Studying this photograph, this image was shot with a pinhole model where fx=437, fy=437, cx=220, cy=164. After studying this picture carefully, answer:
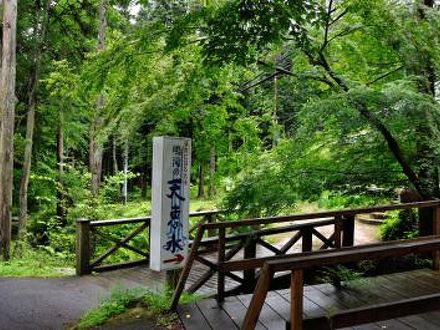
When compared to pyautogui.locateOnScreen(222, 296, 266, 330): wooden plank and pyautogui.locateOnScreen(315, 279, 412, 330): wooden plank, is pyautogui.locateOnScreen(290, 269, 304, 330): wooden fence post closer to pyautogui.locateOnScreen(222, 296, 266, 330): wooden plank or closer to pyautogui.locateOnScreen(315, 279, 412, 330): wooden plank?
pyautogui.locateOnScreen(222, 296, 266, 330): wooden plank

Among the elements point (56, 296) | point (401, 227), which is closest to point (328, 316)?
point (56, 296)

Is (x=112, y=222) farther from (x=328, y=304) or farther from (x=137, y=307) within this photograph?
(x=328, y=304)

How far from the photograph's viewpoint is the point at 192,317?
15.8 ft

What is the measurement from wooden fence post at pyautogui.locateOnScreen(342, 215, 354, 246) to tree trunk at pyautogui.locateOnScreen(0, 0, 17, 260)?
29.2 feet

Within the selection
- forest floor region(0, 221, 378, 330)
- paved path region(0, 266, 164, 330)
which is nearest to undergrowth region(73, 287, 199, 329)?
forest floor region(0, 221, 378, 330)

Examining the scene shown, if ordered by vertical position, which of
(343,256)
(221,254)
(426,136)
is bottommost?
(221,254)

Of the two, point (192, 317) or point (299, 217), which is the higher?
point (299, 217)

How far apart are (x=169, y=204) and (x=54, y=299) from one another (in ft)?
9.30

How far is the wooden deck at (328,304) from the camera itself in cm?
454

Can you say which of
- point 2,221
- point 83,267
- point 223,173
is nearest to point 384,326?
point 223,173

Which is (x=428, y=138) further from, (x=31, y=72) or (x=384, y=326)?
(x=31, y=72)

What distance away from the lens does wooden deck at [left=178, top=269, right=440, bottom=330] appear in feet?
14.9

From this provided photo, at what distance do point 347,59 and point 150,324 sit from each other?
4867 mm

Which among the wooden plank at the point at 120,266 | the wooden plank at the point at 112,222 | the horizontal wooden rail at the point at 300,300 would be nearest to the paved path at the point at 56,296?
the wooden plank at the point at 120,266
